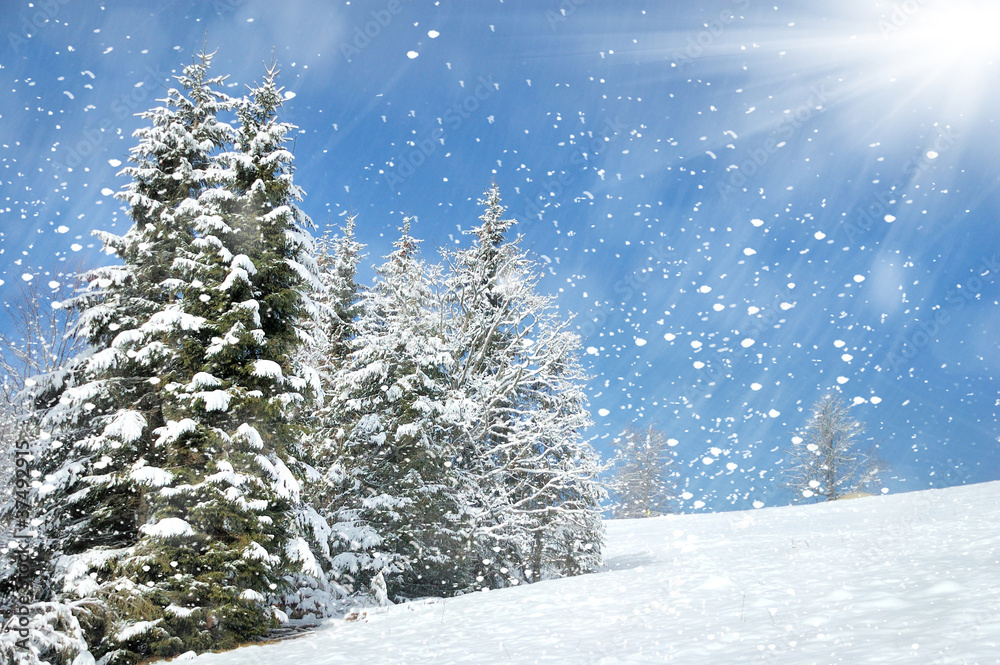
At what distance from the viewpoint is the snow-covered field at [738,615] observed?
565 centimetres

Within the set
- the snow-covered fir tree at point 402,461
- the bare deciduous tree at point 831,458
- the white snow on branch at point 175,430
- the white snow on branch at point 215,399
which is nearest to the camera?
the white snow on branch at point 175,430

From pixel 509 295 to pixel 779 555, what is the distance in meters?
10.8

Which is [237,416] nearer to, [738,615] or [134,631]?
[134,631]

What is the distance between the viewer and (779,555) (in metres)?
12.9

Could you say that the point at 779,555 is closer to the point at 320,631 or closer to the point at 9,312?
the point at 320,631

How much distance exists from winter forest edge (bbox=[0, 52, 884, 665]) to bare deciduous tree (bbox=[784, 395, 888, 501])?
2985 centimetres

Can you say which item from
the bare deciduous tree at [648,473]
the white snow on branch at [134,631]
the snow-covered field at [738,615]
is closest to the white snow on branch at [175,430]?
the white snow on branch at [134,631]

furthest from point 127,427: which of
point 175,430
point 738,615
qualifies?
point 738,615

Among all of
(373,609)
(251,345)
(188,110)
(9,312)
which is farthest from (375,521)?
(9,312)

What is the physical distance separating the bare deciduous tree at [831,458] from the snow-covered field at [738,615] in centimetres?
2816

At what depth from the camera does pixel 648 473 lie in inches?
1827

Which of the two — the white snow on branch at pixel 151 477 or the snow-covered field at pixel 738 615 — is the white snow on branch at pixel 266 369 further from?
the snow-covered field at pixel 738 615

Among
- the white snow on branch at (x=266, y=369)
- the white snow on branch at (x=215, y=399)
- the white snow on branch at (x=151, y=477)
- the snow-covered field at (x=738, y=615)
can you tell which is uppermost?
the white snow on branch at (x=266, y=369)

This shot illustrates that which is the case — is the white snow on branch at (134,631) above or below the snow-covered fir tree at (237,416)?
below
